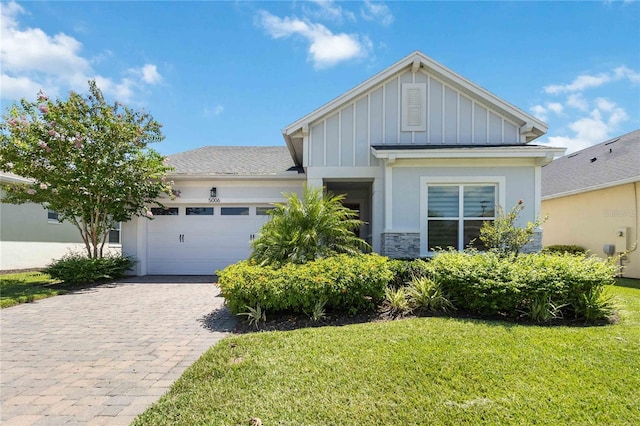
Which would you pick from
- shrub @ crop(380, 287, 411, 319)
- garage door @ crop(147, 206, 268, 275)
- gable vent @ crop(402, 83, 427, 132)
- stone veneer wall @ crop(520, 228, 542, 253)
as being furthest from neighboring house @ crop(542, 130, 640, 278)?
garage door @ crop(147, 206, 268, 275)

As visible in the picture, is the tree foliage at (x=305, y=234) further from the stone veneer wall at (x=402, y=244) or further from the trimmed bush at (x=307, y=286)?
the stone veneer wall at (x=402, y=244)

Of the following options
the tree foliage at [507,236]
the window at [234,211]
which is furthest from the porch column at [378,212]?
the window at [234,211]

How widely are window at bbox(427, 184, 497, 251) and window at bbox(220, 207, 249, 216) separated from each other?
249 inches

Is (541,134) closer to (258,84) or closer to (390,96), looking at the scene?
(390,96)

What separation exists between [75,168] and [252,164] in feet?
18.3

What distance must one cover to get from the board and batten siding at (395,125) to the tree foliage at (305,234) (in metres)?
2.65

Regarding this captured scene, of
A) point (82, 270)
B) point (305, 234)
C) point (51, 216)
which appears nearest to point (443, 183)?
point (305, 234)

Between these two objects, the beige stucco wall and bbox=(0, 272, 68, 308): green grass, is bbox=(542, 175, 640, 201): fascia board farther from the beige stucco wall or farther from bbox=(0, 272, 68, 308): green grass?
bbox=(0, 272, 68, 308): green grass

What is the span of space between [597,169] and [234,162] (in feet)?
50.6

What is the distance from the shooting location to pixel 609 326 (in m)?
5.00

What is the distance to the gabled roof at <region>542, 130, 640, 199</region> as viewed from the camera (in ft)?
40.3

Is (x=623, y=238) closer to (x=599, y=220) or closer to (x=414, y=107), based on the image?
(x=599, y=220)

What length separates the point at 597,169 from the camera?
14.1 meters

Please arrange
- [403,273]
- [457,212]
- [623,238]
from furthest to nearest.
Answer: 1. [623,238]
2. [457,212]
3. [403,273]
